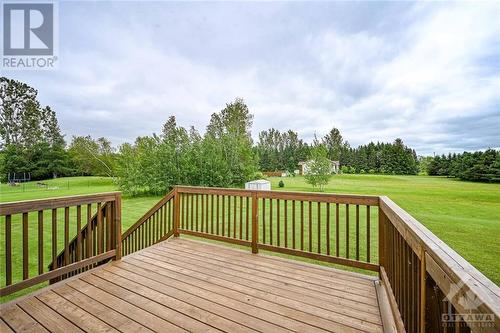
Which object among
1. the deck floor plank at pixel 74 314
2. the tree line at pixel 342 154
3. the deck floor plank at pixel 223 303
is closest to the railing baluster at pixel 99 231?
the deck floor plank at pixel 223 303

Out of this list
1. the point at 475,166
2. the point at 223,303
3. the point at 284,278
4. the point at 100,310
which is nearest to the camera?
the point at 100,310

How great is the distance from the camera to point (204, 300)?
235 centimetres

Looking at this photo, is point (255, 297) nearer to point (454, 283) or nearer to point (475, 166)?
point (454, 283)

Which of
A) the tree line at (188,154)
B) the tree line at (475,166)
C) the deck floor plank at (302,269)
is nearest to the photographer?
the deck floor plank at (302,269)

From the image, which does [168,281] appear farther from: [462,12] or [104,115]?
[104,115]

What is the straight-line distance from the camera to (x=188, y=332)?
1.88m

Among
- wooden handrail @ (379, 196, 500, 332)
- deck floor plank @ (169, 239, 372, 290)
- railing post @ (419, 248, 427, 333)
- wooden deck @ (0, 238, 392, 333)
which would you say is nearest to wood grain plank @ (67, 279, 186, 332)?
wooden deck @ (0, 238, 392, 333)

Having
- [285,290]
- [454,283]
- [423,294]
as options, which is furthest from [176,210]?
[454,283]

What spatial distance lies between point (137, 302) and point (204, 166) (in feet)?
41.3

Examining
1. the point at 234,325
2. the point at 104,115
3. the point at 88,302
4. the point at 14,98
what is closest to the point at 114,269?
the point at 88,302

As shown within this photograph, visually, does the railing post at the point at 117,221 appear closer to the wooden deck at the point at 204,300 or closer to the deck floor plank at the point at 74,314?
the wooden deck at the point at 204,300

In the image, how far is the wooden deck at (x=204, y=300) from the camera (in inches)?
77.3

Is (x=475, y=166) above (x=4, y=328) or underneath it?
above

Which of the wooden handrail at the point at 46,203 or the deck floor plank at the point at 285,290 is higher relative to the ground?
the wooden handrail at the point at 46,203
